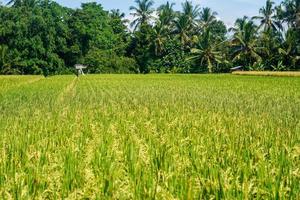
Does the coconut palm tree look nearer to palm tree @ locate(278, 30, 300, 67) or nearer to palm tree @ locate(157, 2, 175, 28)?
palm tree @ locate(157, 2, 175, 28)

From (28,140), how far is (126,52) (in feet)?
190

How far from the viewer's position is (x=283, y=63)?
4900 cm

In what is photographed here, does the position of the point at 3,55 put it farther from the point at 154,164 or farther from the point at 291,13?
the point at 154,164

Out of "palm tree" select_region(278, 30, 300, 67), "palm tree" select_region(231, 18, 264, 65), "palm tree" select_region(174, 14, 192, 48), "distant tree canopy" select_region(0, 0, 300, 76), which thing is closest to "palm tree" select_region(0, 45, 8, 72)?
"distant tree canopy" select_region(0, 0, 300, 76)

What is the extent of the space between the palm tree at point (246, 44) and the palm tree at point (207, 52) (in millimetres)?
2268

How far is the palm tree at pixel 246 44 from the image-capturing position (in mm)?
52656

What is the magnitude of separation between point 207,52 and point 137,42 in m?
10.5

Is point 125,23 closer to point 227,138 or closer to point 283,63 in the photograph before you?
point 283,63

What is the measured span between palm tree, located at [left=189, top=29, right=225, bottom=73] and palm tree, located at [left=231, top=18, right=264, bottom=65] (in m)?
2.27

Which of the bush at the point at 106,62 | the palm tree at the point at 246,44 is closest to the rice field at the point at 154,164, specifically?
the palm tree at the point at 246,44

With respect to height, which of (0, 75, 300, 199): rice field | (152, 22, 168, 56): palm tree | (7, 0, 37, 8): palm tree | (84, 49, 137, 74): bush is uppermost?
(7, 0, 37, 8): palm tree

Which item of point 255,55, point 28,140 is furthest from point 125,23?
point 28,140

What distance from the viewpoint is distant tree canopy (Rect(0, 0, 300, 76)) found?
179 feet

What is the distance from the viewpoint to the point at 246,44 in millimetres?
52750
